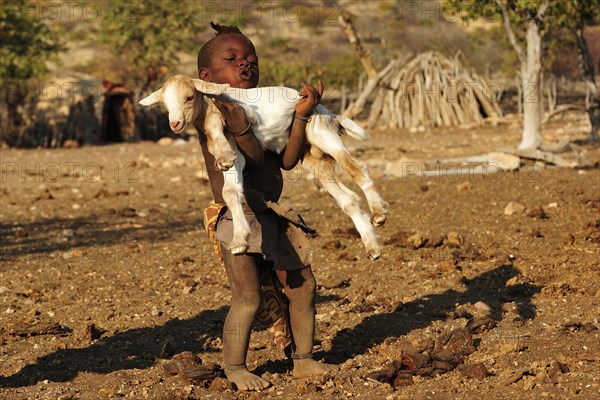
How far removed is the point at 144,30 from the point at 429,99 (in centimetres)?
983

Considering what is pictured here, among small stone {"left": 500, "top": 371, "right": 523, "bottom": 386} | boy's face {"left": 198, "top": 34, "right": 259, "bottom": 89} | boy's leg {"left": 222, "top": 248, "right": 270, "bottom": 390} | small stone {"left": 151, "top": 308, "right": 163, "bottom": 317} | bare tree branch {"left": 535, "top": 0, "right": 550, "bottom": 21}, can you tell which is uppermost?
bare tree branch {"left": 535, "top": 0, "right": 550, "bottom": 21}

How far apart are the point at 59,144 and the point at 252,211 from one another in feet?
55.1

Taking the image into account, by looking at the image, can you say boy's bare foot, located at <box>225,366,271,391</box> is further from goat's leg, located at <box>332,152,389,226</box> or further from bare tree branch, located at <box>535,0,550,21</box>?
bare tree branch, located at <box>535,0,550,21</box>

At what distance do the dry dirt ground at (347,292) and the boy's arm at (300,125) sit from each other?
1.22 meters

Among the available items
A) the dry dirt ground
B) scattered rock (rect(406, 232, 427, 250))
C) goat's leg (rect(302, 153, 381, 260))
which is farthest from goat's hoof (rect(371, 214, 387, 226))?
scattered rock (rect(406, 232, 427, 250))

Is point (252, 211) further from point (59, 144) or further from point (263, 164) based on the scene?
point (59, 144)

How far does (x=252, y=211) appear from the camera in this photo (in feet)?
17.0

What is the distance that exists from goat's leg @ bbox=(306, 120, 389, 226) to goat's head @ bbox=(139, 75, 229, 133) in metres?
0.61

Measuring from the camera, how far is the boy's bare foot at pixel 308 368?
5.37 m

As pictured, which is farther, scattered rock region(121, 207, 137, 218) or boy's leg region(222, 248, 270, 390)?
scattered rock region(121, 207, 137, 218)

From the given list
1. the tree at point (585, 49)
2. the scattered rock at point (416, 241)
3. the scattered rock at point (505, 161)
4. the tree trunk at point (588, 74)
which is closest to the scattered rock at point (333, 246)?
the scattered rock at point (416, 241)

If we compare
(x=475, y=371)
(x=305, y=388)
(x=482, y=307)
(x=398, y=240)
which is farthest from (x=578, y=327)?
(x=398, y=240)

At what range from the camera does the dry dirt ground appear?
5.32 metres

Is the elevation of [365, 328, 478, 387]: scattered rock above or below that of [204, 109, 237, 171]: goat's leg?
below
